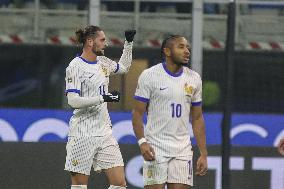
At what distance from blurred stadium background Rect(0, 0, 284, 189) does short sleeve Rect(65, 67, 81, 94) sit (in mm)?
3161

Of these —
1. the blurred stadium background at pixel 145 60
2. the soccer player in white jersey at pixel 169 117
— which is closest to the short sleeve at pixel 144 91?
the soccer player in white jersey at pixel 169 117

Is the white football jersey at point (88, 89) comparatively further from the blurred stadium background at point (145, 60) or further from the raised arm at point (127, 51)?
the blurred stadium background at point (145, 60)

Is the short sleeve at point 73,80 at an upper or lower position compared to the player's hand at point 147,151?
upper

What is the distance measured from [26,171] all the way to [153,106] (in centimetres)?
403

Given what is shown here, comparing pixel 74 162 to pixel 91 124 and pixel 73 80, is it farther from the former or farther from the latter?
pixel 73 80

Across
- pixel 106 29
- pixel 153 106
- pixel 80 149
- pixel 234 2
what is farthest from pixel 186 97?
pixel 106 29

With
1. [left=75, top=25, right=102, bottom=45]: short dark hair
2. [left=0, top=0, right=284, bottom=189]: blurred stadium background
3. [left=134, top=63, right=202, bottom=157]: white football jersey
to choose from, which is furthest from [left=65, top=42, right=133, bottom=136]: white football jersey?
[left=0, top=0, right=284, bottom=189]: blurred stadium background

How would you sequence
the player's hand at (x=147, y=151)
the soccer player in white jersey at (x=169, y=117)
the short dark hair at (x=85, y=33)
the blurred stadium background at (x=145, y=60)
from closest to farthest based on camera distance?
1. the player's hand at (x=147, y=151)
2. the soccer player in white jersey at (x=169, y=117)
3. the short dark hair at (x=85, y=33)
4. the blurred stadium background at (x=145, y=60)

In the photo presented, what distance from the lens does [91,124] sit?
9883 millimetres

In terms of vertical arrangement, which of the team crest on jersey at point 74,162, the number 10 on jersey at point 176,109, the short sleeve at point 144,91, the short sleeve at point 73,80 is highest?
the short sleeve at point 73,80

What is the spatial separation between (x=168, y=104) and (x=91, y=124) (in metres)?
1.14

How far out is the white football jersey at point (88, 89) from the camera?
9.77 metres

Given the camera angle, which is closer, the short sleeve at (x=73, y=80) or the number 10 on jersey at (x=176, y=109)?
the number 10 on jersey at (x=176, y=109)

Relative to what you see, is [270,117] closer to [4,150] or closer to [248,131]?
[248,131]
